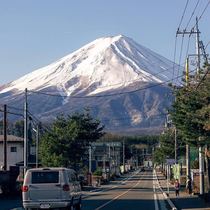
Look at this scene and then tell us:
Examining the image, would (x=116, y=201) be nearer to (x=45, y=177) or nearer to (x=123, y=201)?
(x=123, y=201)

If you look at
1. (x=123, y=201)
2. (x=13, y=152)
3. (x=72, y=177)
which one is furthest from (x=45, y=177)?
(x=13, y=152)

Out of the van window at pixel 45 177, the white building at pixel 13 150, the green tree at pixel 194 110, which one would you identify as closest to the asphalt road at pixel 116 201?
the green tree at pixel 194 110

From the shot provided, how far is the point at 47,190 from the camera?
3092 centimetres

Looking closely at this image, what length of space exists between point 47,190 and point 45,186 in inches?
7.2

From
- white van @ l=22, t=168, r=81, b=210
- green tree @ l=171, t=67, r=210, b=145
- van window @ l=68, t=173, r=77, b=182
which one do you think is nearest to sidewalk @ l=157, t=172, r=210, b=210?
green tree @ l=171, t=67, r=210, b=145

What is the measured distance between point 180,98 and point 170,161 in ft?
61.6

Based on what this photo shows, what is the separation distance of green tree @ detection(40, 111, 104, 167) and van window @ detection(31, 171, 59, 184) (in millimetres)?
40909

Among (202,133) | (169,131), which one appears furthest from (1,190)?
(169,131)

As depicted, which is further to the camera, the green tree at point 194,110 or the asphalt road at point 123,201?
the asphalt road at point 123,201

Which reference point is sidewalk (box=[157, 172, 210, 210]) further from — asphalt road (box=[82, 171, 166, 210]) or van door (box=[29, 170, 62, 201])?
van door (box=[29, 170, 62, 201])

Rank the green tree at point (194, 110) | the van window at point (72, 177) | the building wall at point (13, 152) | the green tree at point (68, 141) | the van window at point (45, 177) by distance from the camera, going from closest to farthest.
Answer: the van window at point (45, 177)
the van window at point (72, 177)
the green tree at point (194, 110)
the green tree at point (68, 141)
the building wall at point (13, 152)

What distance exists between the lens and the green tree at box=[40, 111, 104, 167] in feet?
243

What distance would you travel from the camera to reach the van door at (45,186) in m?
30.9

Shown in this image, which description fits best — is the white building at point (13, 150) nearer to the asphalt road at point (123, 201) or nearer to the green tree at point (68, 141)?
the green tree at point (68, 141)
